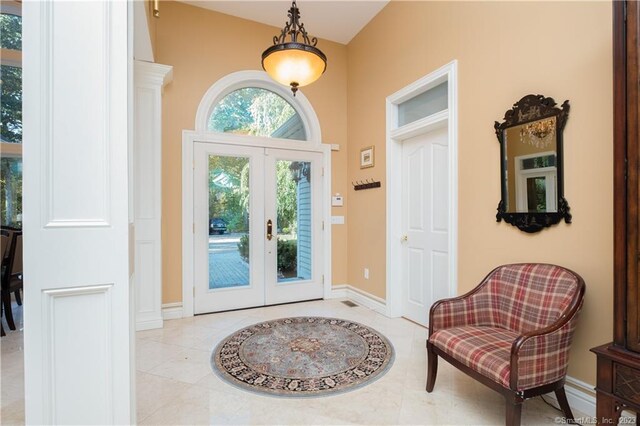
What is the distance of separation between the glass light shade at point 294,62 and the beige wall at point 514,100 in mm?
1349

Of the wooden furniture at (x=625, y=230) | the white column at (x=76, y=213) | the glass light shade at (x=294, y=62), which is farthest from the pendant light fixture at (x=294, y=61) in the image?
the wooden furniture at (x=625, y=230)

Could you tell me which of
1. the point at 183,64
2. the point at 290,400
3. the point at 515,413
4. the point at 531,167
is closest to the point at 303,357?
the point at 290,400

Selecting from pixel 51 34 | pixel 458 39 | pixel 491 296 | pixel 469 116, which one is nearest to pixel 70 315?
pixel 51 34

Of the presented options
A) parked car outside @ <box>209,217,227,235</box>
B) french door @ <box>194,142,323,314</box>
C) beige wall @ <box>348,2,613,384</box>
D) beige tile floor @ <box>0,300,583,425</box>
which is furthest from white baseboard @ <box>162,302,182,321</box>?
beige wall @ <box>348,2,613,384</box>

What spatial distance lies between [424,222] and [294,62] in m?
2.06

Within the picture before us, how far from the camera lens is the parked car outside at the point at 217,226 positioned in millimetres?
3799

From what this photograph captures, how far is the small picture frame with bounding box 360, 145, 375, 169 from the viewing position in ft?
13.0

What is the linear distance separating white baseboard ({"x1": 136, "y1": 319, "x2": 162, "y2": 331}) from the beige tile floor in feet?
1.51

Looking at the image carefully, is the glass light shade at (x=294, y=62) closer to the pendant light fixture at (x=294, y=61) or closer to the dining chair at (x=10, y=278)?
the pendant light fixture at (x=294, y=61)

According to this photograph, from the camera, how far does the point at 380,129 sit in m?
3.84

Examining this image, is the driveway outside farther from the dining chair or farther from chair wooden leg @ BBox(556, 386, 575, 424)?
chair wooden leg @ BBox(556, 386, 575, 424)

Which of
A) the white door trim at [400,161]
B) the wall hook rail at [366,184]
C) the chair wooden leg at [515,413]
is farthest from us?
the wall hook rail at [366,184]

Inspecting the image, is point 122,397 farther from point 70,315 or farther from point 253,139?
point 253,139

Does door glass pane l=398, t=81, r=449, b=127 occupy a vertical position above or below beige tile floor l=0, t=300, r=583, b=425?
above
